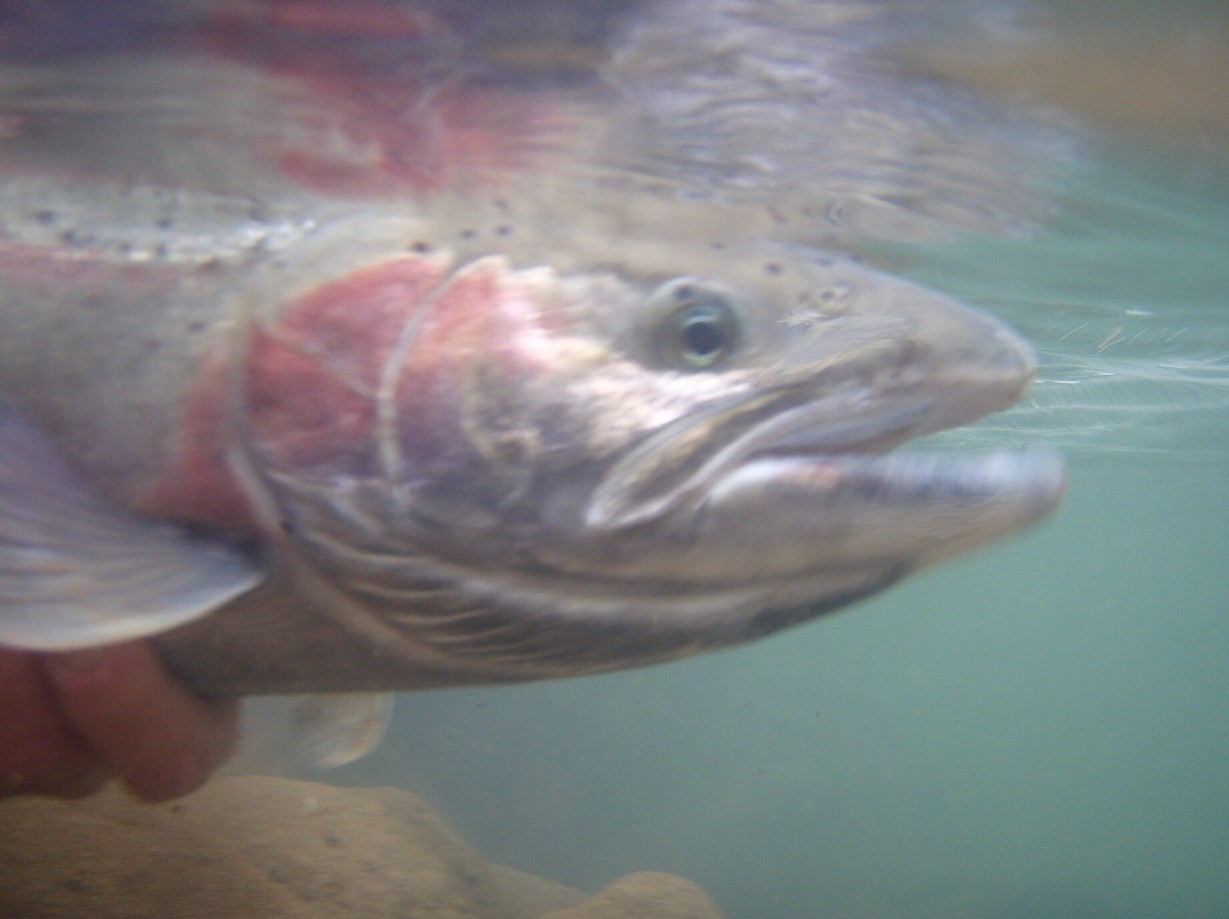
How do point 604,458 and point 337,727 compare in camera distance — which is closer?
point 604,458

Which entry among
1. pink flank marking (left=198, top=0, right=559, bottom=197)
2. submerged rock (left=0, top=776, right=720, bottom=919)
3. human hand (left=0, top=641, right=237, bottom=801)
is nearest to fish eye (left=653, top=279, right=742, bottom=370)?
pink flank marking (left=198, top=0, right=559, bottom=197)

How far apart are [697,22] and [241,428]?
3380mm

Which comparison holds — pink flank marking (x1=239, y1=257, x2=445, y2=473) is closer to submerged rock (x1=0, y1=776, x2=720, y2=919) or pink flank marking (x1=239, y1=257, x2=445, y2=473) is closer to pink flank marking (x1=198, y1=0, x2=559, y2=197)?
pink flank marking (x1=198, y1=0, x2=559, y2=197)

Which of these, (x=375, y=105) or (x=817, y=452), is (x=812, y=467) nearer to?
(x=817, y=452)

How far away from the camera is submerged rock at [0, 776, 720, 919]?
4.77m

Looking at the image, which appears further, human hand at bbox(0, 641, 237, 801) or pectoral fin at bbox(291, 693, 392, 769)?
pectoral fin at bbox(291, 693, 392, 769)

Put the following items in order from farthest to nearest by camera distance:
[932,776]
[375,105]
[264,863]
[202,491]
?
[932,776] → [264,863] → [375,105] → [202,491]

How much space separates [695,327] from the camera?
2.51m

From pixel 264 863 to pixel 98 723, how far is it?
4186 millimetres

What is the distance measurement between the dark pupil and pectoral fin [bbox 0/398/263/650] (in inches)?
59.9

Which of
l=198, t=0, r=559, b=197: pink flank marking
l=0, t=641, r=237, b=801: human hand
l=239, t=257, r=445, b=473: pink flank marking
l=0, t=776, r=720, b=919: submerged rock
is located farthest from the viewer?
l=0, t=776, r=720, b=919: submerged rock

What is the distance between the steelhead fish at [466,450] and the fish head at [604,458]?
1 cm

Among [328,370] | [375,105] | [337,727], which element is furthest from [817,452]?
[375,105]

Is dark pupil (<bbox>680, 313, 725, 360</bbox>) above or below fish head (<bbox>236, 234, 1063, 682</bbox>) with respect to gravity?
above
